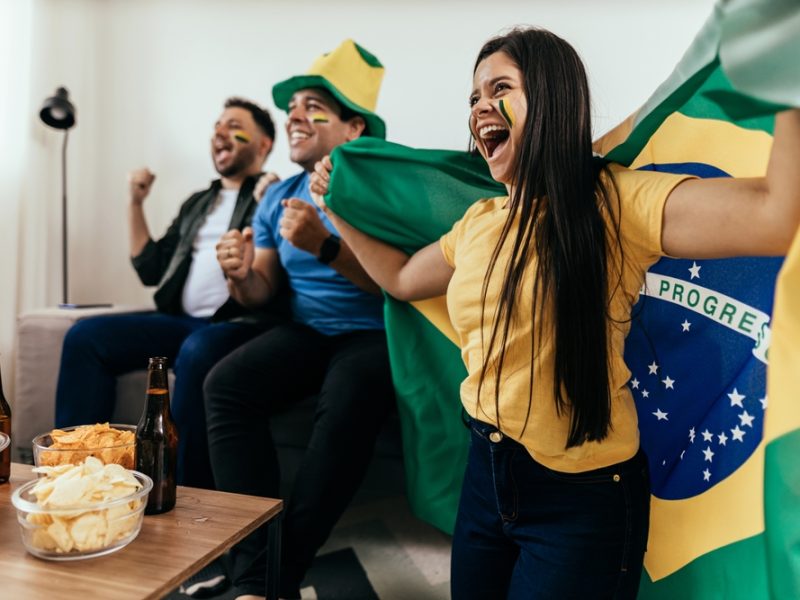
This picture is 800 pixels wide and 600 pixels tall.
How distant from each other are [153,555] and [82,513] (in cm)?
9

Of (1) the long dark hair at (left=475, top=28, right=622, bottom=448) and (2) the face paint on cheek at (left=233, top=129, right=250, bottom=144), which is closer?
(1) the long dark hair at (left=475, top=28, right=622, bottom=448)

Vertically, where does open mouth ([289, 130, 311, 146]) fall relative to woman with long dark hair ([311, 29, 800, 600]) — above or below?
above

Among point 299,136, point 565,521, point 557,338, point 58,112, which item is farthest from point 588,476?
point 58,112

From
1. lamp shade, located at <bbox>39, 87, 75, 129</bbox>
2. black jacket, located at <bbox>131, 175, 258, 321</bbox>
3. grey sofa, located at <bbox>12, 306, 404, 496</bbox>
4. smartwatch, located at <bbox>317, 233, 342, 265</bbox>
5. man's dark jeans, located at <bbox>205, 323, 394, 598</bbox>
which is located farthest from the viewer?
lamp shade, located at <bbox>39, 87, 75, 129</bbox>

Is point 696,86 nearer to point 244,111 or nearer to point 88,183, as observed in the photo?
point 244,111

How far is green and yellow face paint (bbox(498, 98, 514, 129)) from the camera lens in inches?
34.8

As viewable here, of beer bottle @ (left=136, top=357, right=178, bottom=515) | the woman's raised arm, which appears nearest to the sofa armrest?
beer bottle @ (left=136, top=357, right=178, bottom=515)

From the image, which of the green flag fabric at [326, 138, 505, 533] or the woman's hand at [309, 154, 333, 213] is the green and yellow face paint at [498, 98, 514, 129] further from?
the woman's hand at [309, 154, 333, 213]

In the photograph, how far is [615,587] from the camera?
811 millimetres

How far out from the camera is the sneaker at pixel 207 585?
1.29m

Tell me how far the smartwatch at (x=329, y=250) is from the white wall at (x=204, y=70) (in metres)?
0.91

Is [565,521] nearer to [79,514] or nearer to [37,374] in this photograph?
[79,514]

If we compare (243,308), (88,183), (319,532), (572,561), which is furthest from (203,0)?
(572,561)

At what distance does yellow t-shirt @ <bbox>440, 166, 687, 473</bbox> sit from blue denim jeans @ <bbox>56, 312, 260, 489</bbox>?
88 cm
